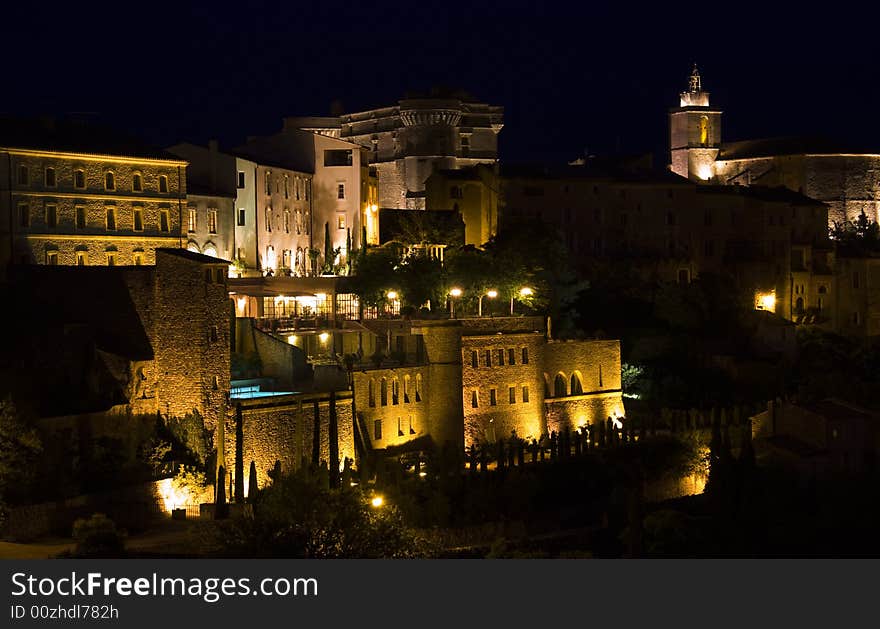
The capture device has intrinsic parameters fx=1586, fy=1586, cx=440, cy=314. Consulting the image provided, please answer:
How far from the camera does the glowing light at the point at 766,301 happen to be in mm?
80812

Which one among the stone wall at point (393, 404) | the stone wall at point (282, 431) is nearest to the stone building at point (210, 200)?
the stone wall at point (393, 404)

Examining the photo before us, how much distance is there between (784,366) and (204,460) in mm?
33950

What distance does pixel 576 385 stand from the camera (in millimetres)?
61062

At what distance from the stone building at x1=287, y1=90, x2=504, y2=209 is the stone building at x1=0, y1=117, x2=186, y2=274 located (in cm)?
2641

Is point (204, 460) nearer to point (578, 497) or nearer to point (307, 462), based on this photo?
point (307, 462)

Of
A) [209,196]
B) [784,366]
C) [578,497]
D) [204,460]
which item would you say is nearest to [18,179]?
[209,196]

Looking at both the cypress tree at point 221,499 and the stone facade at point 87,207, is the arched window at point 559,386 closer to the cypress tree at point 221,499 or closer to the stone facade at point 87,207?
the stone facade at point 87,207

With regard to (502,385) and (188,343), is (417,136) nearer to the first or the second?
(502,385)

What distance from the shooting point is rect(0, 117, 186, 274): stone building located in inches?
2119

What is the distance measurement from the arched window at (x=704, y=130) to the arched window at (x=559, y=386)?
4379cm

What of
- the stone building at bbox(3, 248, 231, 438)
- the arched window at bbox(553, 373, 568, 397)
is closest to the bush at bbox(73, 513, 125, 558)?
the stone building at bbox(3, 248, 231, 438)

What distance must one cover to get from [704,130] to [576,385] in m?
43.9
